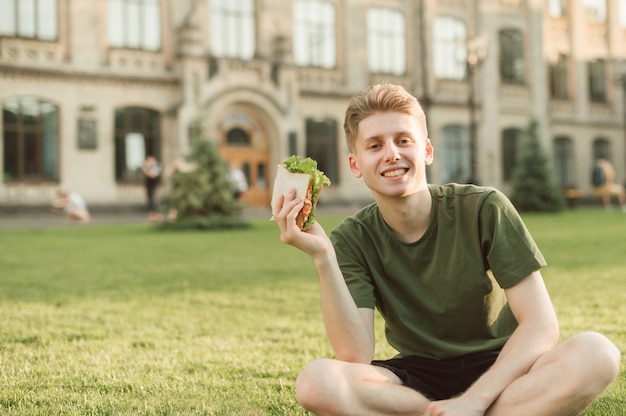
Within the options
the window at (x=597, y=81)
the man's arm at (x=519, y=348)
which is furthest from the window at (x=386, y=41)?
the man's arm at (x=519, y=348)

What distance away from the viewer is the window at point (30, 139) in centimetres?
2309

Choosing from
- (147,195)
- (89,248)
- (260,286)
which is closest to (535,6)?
(147,195)

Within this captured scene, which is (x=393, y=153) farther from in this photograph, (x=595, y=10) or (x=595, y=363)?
(x=595, y=10)

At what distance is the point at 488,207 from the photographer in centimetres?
285

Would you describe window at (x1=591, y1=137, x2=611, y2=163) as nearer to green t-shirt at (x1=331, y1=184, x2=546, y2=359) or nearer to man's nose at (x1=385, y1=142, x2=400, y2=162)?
green t-shirt at (x1=331, y1=184, x2=546, y2=359)

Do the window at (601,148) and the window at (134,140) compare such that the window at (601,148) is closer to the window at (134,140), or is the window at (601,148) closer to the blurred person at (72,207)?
the window at (134,140)

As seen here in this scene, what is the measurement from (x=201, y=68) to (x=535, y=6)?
18125 mm

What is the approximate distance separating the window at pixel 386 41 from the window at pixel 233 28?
18.0 feet

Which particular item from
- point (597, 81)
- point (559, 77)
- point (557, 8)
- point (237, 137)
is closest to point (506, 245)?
point (237, 137)

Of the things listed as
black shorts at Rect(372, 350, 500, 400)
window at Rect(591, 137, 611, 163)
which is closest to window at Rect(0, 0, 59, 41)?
black shorts at Rect(372, 350, 500, 400)

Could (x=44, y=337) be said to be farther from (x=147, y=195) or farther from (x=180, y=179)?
(x=147, y=195)

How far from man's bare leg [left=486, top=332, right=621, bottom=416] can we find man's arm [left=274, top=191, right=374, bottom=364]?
624 mm

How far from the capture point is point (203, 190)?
18.8 metres

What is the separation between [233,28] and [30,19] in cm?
739
